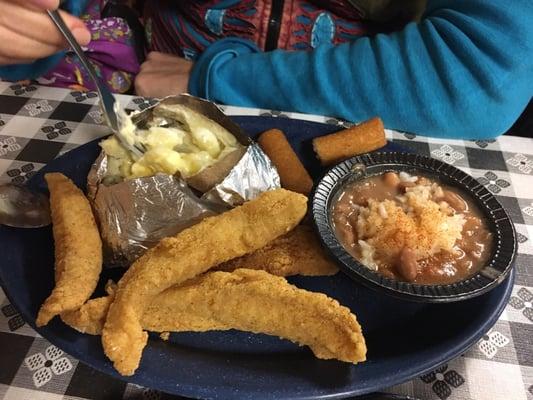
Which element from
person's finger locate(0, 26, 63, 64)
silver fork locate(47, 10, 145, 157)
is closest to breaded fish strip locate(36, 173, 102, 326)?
silver fork locate(47, 10, 145, 157)

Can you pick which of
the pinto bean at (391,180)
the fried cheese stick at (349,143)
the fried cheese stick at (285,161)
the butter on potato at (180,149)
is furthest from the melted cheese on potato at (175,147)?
the pinto bean at (391,180)

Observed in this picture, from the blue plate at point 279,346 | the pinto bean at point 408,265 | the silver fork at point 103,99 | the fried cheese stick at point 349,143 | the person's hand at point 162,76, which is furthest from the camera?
the person's hand at point 162,76

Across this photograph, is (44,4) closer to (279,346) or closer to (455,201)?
(279,346)

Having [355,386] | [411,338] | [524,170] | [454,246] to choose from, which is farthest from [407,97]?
[355,386]

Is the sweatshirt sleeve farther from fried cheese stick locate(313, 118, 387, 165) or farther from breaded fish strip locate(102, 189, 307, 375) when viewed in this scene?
breaded fish strip locate(102, 189, 307, 375)

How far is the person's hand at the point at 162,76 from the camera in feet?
4.77

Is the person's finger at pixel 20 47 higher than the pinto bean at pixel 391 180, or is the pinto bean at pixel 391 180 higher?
the person's finger at pixel 20 47

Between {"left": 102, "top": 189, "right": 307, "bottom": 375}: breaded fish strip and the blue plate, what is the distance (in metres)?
0.04

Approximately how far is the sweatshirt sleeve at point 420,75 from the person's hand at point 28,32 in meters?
0.42

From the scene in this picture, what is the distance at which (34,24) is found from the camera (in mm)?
1015

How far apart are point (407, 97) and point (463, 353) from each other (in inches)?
28.2

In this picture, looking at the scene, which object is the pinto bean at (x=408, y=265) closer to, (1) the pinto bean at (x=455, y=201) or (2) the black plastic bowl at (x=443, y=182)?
(2) the black plastic bowl at (x=443, y=182)

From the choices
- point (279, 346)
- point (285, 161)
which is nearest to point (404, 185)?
point (285, 161)

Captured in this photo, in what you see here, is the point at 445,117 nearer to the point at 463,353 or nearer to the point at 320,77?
the point at 320,77
